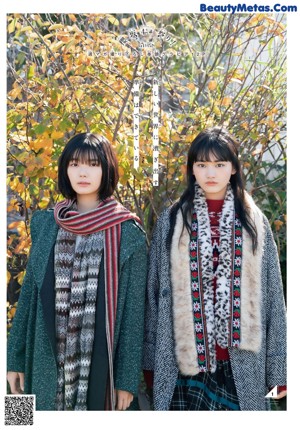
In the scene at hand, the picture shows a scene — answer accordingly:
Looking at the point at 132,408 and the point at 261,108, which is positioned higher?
the point at 261,108

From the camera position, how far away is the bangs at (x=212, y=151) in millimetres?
2764

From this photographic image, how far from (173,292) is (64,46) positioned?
129 centimetres

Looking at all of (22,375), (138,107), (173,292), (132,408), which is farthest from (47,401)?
(138,107)

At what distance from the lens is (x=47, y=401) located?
2805 mm

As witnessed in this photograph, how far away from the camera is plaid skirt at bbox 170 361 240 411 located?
2758mm

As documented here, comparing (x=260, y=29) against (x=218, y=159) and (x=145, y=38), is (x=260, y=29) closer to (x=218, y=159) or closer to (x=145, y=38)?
(x=145, y=38)

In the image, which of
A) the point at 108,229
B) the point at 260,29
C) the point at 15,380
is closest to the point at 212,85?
the point at 260,29

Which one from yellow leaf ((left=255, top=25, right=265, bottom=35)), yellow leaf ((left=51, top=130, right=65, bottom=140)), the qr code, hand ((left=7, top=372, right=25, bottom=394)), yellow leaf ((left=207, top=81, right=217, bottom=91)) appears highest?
yellow leaf ((left=255, top=25, right=265, bottom=35))

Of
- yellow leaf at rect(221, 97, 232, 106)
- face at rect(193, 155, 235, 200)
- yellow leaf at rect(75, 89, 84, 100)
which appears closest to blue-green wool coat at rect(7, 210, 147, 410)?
face at rect(193, 155, 235, 200)

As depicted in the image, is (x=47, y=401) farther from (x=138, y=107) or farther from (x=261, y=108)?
(x=261, y=108)

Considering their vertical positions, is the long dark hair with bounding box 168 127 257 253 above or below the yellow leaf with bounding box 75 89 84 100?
below

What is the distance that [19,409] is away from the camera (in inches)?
116

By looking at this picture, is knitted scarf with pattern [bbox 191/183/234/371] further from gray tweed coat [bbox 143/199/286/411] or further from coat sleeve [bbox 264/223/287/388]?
coat sleeve [bbox 264/223/287/388]

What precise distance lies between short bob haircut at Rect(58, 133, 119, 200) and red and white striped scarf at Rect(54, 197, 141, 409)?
0.30ft
